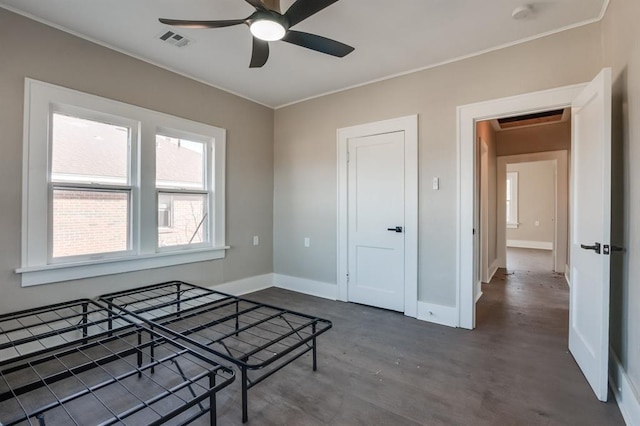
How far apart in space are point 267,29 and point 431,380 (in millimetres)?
2604

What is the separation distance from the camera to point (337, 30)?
260 centimetres

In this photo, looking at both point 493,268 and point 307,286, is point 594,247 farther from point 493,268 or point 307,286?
point 493,268

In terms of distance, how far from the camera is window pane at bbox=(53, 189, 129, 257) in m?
2.64

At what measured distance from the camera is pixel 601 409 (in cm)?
181

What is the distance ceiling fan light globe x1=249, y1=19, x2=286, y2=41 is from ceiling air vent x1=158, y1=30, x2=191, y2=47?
3.47ft

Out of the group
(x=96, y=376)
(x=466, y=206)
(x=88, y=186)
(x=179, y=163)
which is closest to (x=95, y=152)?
(x=88, y=186)

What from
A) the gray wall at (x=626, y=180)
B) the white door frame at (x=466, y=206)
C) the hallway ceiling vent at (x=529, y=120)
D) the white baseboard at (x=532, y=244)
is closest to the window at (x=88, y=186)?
the white door frame at (x=466, y=206)

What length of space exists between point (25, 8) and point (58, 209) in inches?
61.2

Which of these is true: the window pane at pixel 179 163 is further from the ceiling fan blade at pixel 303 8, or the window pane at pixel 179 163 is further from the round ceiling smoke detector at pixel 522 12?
the round ceiling smoke detector at pixel 522 12

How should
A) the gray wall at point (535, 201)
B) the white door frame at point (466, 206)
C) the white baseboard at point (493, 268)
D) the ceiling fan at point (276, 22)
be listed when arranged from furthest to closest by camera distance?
1. the gray wall at point (535, 201)
2. the white baseboard at point (493, 268)
3. the white door frame at point (466, 206)
4. the ceiling fan at point (276, 22)

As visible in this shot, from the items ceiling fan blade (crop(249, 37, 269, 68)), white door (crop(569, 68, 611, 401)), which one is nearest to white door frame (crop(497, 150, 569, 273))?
white door (crop(569, 68, 611, 401))

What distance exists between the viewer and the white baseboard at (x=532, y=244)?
336 inches

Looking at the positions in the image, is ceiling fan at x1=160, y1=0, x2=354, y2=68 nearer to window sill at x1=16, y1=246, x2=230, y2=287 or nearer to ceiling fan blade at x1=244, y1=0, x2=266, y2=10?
ceiling fan blade at x1=244, y1=0, x2=266, y2=10

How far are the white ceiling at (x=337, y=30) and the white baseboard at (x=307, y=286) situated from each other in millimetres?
2608
